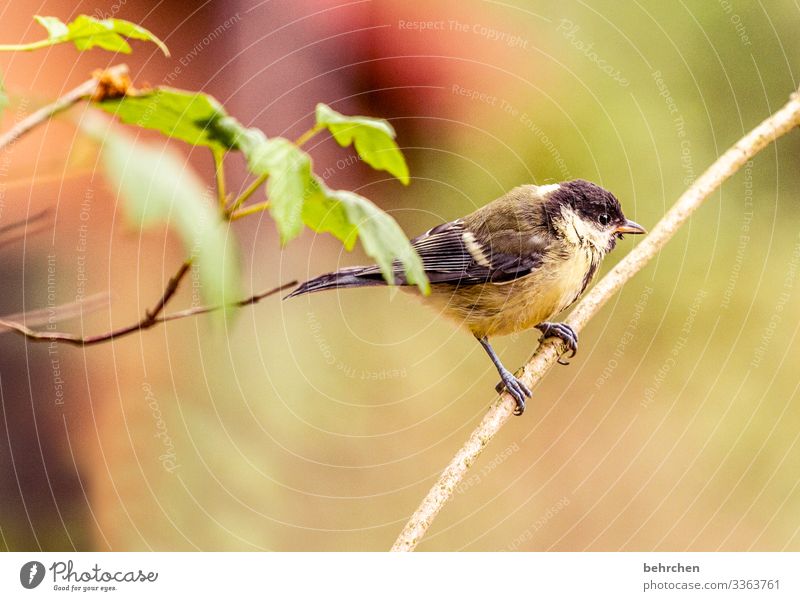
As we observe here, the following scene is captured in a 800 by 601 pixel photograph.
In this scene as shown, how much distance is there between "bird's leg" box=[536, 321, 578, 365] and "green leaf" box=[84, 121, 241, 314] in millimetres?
809

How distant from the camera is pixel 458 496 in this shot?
1429 mm

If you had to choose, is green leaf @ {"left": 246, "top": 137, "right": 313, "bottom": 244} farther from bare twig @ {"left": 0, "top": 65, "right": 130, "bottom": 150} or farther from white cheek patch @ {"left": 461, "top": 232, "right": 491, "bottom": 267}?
white cheek patch @ {"left": 461, "top": 232, "right": 491, "bottom": 267}

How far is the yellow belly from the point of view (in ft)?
3.97

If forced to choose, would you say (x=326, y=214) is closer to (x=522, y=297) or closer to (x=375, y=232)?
(x=375, y=232)

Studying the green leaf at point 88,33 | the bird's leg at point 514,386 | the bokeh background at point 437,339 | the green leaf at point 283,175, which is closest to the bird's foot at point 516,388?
the bird's leg at point 514,386

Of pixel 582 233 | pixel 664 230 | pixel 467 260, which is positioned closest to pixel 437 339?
pixel 467 260

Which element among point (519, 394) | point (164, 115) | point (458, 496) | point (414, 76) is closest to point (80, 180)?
point (164, 115)

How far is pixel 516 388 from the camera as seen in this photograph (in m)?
1.20

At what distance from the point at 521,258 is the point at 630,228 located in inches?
7.9

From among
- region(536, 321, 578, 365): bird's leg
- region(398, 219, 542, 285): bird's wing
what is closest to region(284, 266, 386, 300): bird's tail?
region(398, 219, 542, 285): bird's wing

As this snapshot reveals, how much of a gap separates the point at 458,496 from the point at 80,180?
3.09 ft

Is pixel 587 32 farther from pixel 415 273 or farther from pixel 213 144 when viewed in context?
pixel 213 144

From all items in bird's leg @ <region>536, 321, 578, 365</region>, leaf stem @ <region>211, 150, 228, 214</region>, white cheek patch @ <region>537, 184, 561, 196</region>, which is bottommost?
leaf stem @ <region>211, 150, 228, 214</region>

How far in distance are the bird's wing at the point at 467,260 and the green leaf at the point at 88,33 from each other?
0.79m
